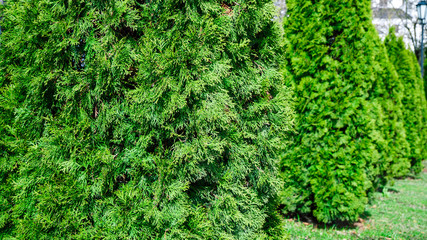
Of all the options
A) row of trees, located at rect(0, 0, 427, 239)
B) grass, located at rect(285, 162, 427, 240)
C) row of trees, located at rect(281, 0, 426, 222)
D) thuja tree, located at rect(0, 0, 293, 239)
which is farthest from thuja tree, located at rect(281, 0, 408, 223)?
thuja tree, located at rect(0, 0, 293, 239)

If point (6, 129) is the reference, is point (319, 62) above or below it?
above

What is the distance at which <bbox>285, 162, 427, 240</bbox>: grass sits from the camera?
16.3ft

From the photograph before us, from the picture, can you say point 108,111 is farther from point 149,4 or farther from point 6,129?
point 6,129

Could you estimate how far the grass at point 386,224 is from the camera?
4980 mm

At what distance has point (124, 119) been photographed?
217 cm

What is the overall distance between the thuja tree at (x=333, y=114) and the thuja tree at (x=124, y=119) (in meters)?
3.27

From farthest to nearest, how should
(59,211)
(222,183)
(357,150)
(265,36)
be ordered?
1. (357,150)
2. (265,36)
3. (222,183)
4. (59,211)

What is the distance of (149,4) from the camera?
7.22ft

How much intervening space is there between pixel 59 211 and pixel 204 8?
176cm

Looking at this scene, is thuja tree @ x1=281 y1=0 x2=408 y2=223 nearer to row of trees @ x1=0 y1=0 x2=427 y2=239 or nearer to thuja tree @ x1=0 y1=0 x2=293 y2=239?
row of trees @ x1=0 y1=0 x2=427 y2=239

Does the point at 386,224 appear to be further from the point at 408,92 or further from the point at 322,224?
the point at 408,92

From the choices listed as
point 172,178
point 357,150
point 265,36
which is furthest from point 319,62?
point 172,178

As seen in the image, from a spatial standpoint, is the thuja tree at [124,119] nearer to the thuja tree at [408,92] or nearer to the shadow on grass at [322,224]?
the shadow on grass at [322,224]

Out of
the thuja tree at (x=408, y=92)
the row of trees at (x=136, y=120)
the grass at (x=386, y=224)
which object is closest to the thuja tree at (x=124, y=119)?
the row of trees at (x=136, y=120)
